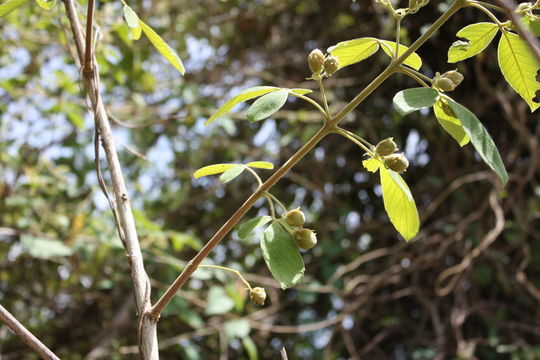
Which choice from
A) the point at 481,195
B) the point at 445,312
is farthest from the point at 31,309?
the point at 481,195

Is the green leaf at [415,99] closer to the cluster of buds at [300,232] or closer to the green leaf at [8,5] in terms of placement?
the cluster of buds at [300,232]

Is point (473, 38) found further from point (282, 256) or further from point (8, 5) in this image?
point (8, 5)

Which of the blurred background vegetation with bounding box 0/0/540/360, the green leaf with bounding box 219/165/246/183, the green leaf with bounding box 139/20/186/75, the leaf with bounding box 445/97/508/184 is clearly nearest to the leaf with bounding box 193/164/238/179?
the green leaf with bounding box 219/165/246/183

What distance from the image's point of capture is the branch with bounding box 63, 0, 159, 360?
504 mm

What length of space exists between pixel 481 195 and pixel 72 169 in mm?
1469

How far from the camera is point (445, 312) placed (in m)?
2.03

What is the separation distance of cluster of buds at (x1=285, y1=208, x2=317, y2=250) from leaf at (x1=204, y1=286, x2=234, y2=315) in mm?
1144

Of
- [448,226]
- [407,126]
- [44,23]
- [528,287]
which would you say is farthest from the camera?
[407,126]

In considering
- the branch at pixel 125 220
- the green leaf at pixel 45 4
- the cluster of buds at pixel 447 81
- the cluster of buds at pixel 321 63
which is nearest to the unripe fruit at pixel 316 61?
the cluster of buds at pixel 321 63

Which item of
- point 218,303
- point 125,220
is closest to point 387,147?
point 125,220

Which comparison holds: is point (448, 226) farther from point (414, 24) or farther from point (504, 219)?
point (414, 24)

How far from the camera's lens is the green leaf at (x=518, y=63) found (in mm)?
509

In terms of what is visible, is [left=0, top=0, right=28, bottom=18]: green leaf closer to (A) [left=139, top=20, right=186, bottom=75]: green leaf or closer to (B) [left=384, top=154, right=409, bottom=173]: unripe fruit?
(A) [left=139, top=20, right=186, bottom=75]: green leaf

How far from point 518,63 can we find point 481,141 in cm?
13
